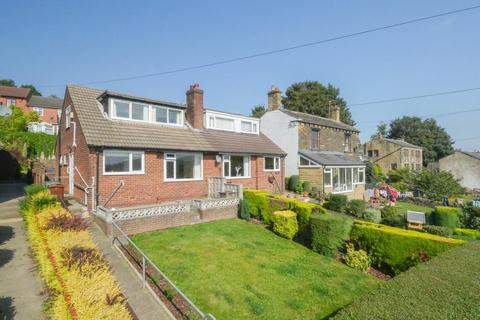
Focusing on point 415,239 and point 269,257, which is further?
point 269,257

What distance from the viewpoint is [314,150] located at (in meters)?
25.7

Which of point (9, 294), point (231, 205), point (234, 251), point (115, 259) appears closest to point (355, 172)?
point (231, 205)

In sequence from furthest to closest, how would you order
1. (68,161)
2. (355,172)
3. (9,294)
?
(355,172) < (68,161) < (9,294)

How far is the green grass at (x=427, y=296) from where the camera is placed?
3.84 metres

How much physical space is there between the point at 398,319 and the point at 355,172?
2501 cm

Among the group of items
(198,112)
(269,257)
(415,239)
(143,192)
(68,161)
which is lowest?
(269,257)

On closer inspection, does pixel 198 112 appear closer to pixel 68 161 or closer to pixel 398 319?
pixel 68 161

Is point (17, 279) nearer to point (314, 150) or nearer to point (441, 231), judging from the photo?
point (441, 231)

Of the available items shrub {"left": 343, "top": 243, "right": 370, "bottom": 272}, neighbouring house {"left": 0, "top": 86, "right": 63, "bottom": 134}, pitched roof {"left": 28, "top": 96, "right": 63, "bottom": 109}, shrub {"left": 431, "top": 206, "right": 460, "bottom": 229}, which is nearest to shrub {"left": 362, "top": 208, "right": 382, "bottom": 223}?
shrub {"left": 431, "top": 206, "right": 460, "bottom": 229}

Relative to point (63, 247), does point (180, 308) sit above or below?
below

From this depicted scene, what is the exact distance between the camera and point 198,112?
60.4ft

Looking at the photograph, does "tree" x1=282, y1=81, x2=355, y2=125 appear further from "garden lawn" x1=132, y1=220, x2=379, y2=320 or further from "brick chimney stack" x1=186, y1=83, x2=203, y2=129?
"garden lawn" x1=132, y1=220, x2=379, y2=320

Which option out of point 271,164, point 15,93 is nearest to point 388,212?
point 271,164

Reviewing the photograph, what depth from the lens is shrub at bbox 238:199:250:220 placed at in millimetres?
14126
